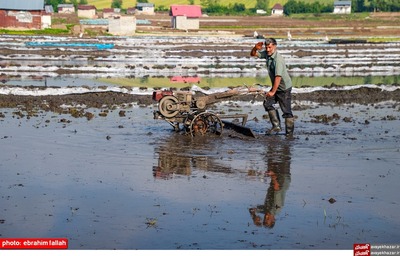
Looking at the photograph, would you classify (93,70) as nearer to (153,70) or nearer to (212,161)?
(153,70)

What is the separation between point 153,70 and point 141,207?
2828 centimetres

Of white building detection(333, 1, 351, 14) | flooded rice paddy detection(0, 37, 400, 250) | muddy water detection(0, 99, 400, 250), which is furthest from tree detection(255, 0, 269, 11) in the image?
muddy water detection(0, 99, 400, 250)

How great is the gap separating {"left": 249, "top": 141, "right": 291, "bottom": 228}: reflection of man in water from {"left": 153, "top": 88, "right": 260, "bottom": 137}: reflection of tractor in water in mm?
1338

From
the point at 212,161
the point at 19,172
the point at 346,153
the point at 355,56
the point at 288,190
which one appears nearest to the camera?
the point at 288,190

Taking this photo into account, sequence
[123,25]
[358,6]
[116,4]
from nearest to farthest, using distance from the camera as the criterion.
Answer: [123,25], [358,6], [116,4]

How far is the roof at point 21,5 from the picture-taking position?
6938 centimetres

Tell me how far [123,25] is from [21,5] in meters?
9.65

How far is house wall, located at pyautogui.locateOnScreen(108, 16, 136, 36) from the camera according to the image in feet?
225

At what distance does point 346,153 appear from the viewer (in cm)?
1339

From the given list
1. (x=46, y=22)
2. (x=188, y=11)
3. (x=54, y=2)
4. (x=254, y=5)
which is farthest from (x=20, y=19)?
(x=254, y=5)

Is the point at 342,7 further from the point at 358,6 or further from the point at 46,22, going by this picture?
the point at 46,22

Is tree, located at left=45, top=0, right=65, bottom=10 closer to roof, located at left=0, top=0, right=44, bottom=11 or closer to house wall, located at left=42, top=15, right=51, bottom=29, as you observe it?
house wall, located at left=42, top=15, right=51, bottom=29

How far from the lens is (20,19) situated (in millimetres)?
70188

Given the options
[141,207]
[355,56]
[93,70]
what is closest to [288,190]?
[141,207]
